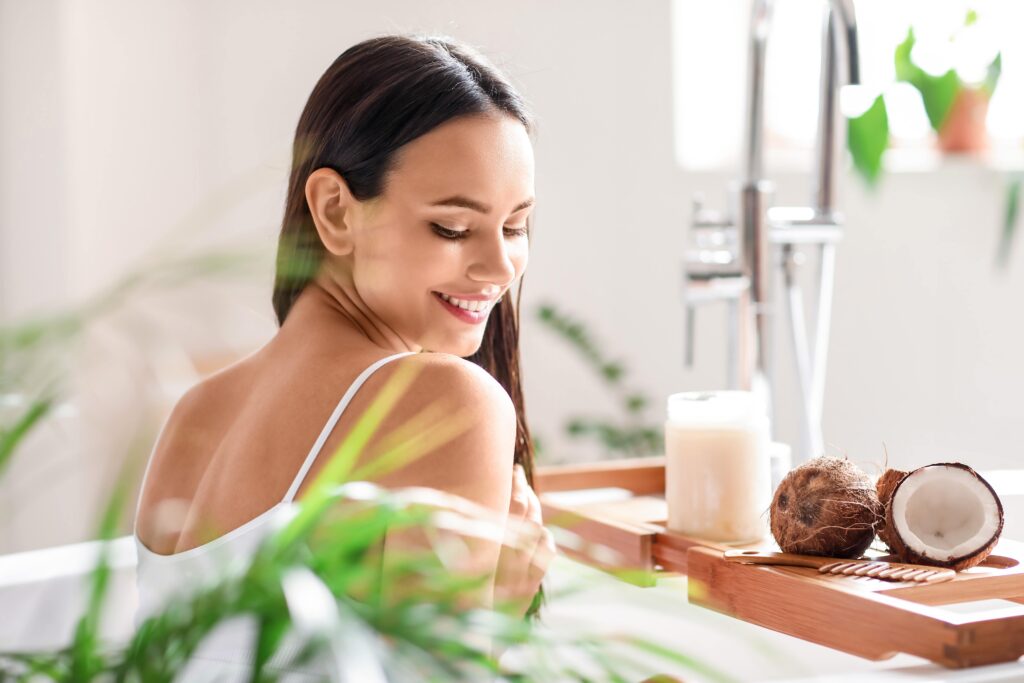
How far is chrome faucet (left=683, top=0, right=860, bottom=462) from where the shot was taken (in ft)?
5.03

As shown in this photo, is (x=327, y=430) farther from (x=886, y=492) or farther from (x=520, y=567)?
(x=886, y=492)

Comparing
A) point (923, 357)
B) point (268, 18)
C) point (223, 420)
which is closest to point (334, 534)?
point (223, 420)

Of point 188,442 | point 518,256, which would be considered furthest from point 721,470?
point 188,442

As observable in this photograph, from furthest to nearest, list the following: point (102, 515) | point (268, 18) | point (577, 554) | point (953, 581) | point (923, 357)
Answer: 1. point (268, 18)
2. point (923, 357)
3. point (577, 554)
4. point (953, 581)
5. point (102, 515)

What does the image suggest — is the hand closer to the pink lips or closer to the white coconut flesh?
the pink lips

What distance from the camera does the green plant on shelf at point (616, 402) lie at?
333 centimetres

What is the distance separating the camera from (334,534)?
1.38 ft

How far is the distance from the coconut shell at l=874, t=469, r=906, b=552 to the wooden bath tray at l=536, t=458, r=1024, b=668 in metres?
0.08

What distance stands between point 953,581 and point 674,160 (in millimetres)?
2576

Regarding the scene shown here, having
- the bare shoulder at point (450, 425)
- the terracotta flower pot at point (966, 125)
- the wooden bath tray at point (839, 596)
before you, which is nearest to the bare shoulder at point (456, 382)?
the bare shoulder at point (450, 425)

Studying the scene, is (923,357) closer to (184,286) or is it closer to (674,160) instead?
(674,160)

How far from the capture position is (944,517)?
42.4 inches

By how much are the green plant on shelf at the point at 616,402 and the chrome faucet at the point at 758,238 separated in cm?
174

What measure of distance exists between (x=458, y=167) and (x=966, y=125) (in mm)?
2465
